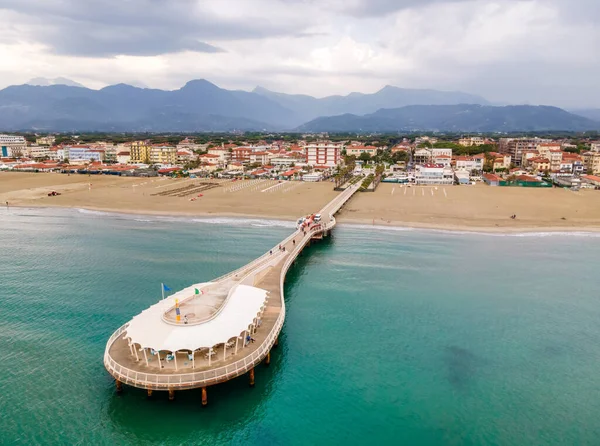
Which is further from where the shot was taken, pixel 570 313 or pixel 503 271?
pixel 503 271

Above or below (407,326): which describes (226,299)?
above

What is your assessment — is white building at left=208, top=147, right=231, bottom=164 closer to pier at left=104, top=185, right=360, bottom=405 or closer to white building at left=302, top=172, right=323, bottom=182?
white building at left=302, top=172, right=323, bottom=182

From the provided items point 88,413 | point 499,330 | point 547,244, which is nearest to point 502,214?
point 547,244

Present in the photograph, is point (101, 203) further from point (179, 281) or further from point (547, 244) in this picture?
point (547, 244)

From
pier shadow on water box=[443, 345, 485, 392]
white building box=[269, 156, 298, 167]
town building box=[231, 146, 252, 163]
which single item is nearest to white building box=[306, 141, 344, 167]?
white building box=[269, 156, 298, 167]

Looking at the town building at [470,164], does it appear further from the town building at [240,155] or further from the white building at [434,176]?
the town building at [240,155]

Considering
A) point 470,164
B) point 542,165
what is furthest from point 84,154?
point 542,165

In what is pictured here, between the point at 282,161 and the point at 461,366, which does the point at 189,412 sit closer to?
the point at 461,366
